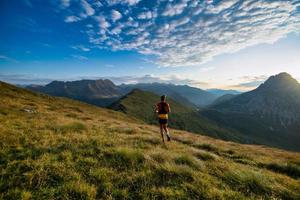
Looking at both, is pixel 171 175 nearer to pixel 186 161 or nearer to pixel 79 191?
pixel 186 161

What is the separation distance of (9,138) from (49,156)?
126 inches

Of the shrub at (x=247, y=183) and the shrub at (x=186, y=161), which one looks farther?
the shrub at (x=186, y=161)

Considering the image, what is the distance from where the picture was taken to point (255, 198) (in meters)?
5.80

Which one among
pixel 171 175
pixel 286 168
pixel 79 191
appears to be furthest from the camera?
pixel 286 168

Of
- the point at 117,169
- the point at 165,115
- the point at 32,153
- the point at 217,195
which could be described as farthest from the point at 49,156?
the point at 165,115

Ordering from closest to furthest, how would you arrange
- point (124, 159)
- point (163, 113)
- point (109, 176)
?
point (109, 176) < point (124, 159) < point (163, 113)

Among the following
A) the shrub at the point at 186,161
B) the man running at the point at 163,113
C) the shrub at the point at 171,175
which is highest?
the man running at the point at 163,113

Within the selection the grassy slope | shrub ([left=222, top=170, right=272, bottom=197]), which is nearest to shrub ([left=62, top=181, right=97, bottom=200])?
the grassy slope

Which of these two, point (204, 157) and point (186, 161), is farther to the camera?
point (204, 157)

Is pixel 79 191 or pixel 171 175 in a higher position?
pixel 79 191

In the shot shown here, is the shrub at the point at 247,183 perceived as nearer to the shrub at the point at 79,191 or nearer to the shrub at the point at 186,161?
the shrub at the point at 186,161

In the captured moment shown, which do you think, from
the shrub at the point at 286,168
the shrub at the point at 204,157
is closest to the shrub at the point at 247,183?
the shrub at the point at 204,157

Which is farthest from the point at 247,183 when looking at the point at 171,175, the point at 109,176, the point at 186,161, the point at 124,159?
the point at 109,176

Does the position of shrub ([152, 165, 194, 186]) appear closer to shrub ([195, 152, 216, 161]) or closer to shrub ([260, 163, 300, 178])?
shrub ([195, 152, 216, 161])
